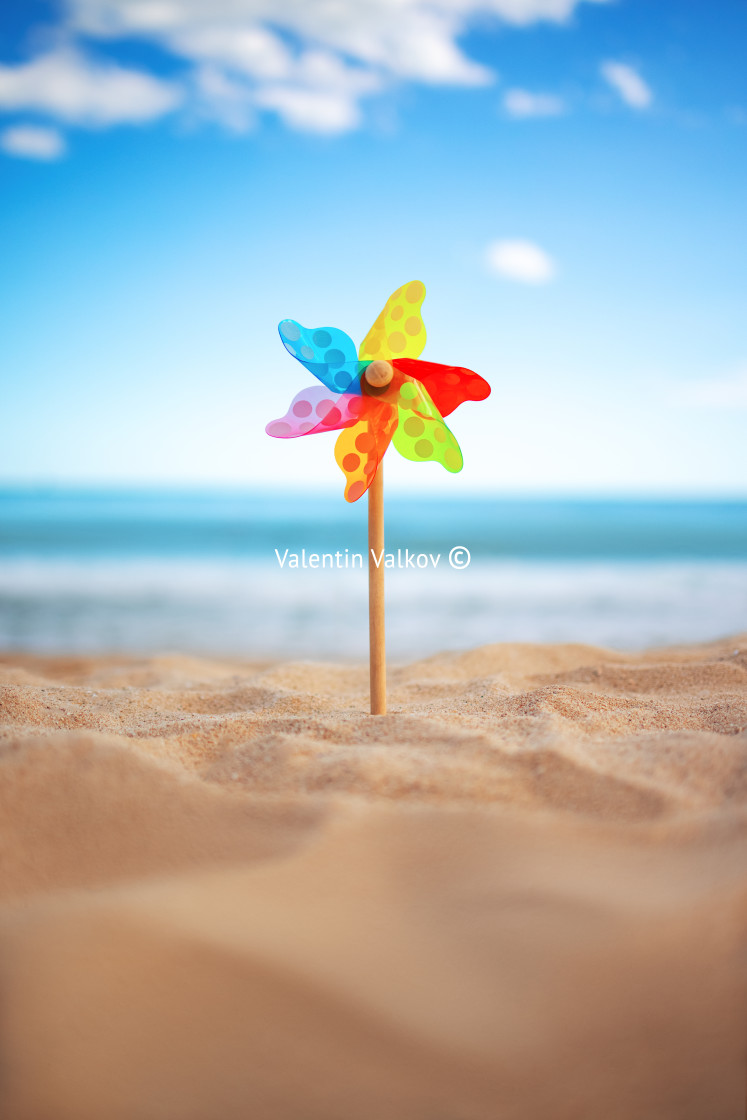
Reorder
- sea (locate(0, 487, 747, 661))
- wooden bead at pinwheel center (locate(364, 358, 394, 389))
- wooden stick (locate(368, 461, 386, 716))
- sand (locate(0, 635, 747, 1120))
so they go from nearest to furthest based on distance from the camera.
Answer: sand (locate(0, 635, 747, 1120)) → wooden bead at pinwheel center (locate(364, 358, 394, 389)) → wooden stick (locate(368, 461, 386, 716)) → sea (locate(0, 487, 747, 661))

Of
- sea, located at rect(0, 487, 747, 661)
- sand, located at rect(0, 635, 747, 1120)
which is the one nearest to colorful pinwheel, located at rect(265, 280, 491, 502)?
sand, located at rect(0, 635, 747, 1120)

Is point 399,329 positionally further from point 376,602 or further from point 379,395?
point 376,602

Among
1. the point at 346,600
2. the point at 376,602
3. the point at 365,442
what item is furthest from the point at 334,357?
the point at 346,600

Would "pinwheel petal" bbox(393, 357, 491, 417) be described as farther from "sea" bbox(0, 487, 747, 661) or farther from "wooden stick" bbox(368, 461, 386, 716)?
"sea" bbox(0, 487, 747, 661)

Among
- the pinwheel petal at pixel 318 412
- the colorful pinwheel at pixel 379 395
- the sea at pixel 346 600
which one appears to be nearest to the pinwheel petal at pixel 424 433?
the colorful pinwheel at pixel 379 395

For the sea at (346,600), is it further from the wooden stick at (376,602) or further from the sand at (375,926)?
the sand at (375,926)

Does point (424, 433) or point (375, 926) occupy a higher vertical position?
point (424, 433)

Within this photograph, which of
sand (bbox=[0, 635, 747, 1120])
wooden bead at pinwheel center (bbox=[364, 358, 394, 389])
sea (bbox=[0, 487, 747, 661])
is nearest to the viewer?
sand (bbox=[0, 635, 747, 1120])

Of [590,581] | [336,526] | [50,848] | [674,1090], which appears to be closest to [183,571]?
[590,581]
